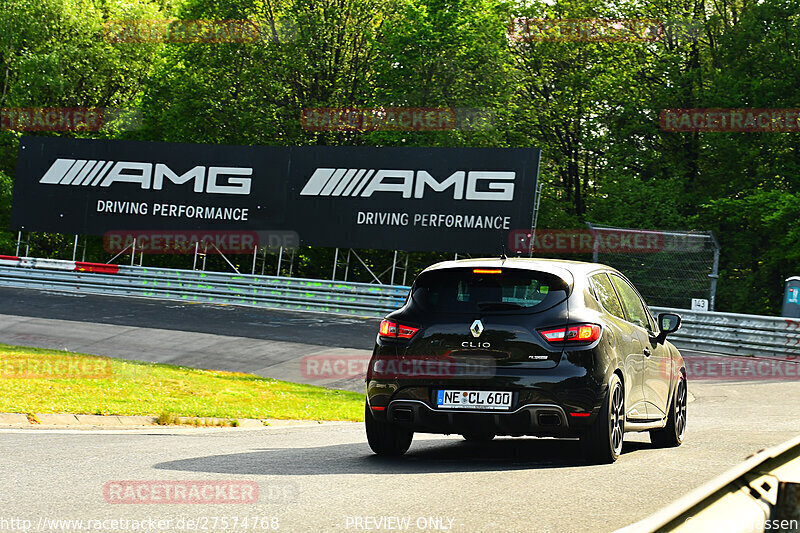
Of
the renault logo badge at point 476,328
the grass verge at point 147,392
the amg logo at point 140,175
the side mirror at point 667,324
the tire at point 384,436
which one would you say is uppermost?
the amg logo at point 140,175

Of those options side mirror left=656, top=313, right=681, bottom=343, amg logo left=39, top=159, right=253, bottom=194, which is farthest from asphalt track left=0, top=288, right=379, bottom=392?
side mirror left=656, top=313, right=681, bottom=343

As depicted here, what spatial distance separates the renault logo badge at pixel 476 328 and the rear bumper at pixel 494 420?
574 mm

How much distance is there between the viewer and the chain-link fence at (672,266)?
26.4m

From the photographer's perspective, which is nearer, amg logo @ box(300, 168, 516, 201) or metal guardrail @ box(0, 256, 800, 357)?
metal guardrail @ box(0, 256, 800, 357)

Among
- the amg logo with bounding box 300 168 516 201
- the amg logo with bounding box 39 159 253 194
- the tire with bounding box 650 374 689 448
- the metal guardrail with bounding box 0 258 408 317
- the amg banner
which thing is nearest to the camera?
the tire with bounding box 650 374 689 448

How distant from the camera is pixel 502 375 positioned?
7547 millimetres

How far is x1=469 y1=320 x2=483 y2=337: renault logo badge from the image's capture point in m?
7.63

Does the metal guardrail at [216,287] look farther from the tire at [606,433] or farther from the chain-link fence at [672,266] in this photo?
the tire at [606,433]

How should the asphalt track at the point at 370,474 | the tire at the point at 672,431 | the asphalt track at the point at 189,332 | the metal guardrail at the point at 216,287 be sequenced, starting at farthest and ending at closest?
1. the metal guardrail at the point at 216,287
2. the asphalt track at the point at 189,332
3. the tire at the point at 672,431
4. the asphalt track at the point at 370,474

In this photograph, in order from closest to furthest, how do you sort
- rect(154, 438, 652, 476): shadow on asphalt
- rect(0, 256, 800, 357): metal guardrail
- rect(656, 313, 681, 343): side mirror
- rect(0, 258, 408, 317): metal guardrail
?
rect(154, 438, 652, 476): shadow on asphalt → rect(656, 313, 681, 343): side mirror → rect(0, 256, 800, 357): metal guardrail → rect(0, 258, 408, 317): metal guardrail

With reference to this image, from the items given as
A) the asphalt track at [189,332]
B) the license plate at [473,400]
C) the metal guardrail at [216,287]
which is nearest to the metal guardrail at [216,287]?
the metal guardrail at [216,287]

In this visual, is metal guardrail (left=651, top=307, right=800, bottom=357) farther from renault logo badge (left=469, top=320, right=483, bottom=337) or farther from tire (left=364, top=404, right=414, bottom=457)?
renault logo badge (left=469, top=320, right=483, bottom=337)

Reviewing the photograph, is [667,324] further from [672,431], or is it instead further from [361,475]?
[361,475]

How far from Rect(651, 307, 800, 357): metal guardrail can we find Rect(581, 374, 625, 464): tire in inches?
628
